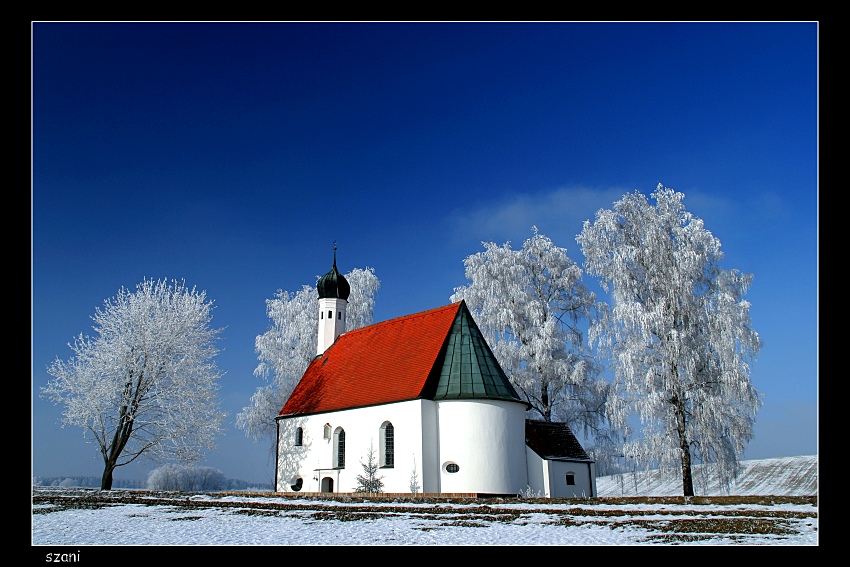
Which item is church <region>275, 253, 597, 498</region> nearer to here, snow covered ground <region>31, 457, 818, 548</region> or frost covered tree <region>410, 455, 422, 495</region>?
frost covered tree <region>410, 455, 422, 495</region>

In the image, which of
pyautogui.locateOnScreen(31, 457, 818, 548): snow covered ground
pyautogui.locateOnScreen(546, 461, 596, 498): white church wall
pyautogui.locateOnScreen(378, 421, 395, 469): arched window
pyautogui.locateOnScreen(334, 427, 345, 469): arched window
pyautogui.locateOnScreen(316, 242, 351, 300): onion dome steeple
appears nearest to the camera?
pyautogui.locateOnScreen(31, 457, 818, 548): snow covered ground

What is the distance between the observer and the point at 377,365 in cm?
2995

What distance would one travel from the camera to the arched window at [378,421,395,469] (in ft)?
87.5

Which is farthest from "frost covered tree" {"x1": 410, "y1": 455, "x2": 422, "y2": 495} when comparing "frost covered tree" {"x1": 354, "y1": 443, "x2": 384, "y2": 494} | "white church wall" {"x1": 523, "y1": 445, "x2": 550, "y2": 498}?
"white church wall" {"x1": 523, "y1": 445, "x2": 550, "y2": 498}

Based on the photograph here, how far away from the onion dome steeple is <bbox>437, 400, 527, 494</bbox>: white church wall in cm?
1376

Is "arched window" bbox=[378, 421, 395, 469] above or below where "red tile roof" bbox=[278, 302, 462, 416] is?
below

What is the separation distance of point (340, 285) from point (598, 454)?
16932 mm

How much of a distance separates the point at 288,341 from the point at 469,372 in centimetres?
1591

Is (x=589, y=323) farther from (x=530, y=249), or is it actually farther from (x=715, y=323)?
(x=715, y=323)

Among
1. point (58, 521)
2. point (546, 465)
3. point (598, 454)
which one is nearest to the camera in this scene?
point (58, 521)
